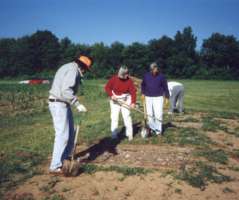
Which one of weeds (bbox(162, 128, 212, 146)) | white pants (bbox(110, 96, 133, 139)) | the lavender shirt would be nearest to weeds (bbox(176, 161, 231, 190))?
weeds (bbox(162, 128, 212, 146))

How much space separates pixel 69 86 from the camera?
5.50 metres

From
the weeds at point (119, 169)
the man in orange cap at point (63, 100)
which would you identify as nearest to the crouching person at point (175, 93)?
the weeds at point (119, 169)

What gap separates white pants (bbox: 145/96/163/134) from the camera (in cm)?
901

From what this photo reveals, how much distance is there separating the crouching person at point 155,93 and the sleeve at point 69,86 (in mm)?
3908

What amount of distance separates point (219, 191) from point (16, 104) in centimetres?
1589

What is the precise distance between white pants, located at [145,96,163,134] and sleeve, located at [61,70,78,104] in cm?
399

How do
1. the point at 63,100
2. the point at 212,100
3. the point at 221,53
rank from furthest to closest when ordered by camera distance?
the point at 221,53 → the point at 212,100 → the point at 63,100

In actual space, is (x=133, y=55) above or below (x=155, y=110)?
above

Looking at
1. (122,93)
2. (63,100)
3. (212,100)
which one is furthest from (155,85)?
(212,100)

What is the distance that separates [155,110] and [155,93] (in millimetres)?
551

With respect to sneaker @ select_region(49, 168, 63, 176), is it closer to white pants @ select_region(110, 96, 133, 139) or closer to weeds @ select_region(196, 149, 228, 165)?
white pants @ select_region(110, 96, 133, 139)

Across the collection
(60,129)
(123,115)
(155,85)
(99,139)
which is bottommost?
(99,139)

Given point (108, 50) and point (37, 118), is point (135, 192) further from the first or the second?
point (108, 50)

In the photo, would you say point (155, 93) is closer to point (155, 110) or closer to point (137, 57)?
point (155, 110)
